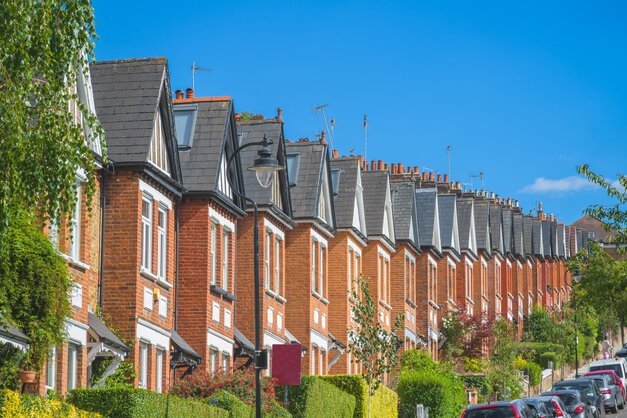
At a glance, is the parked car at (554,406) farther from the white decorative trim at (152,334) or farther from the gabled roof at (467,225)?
the gabled roof at (467,225)

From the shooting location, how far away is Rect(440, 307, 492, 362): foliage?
2408 inches

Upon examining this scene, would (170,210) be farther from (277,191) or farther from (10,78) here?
(10,78)

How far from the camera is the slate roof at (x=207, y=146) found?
34.2 metres

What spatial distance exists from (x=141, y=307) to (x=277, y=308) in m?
10.1

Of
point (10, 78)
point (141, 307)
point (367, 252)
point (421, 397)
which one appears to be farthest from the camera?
point (367, 252)

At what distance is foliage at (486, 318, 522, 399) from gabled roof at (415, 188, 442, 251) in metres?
5.08

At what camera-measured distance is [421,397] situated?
4594cm

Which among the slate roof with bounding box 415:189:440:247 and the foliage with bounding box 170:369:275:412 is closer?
the foliage with bounding box 170:369:275:412

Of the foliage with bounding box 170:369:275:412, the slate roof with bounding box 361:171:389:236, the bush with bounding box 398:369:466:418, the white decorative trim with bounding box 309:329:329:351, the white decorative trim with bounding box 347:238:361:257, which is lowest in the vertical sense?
the foliage with bounding box 170:369:275:412

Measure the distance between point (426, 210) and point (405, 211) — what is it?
4379mm

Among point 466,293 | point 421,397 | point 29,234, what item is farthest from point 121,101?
point 466,293

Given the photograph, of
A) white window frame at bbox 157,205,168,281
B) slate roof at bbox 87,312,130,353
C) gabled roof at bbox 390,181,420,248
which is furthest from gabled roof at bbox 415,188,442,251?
slate roof at bbox 87,312,130,353

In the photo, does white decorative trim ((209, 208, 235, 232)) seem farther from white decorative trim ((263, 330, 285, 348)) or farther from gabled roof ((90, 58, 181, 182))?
white decorative trim ((263, 330, 285, 348))

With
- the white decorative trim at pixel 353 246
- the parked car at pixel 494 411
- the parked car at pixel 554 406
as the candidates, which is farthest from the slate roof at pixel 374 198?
the parked car at pixel 494 411
